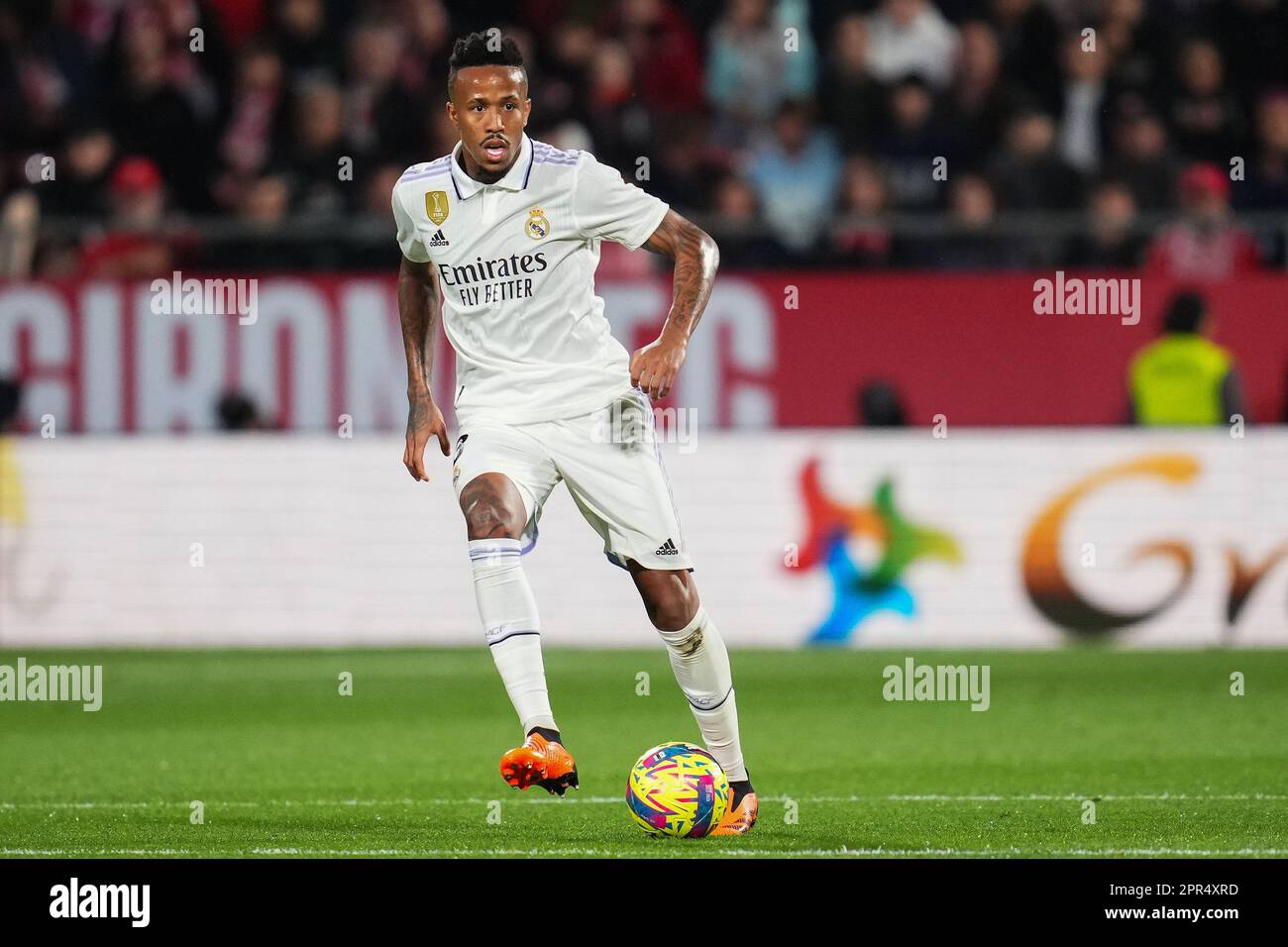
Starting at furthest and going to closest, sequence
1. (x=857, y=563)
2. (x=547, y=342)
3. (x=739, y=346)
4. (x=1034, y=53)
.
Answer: (x=1034, y=53)
(x=739, y=346)
(x=857, y=563)
(x=547, y=342)

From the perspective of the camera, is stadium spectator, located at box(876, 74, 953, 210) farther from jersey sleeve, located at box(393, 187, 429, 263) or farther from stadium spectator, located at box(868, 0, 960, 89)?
jersey sleeve, located at box(393, 187, 429, 263)

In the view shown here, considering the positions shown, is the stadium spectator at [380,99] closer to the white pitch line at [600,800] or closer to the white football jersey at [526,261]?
the white pitch line at [600,800]

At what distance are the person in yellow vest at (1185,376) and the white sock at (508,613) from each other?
7.40 meters

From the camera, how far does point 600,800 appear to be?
781 cm

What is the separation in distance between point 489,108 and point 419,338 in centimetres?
87

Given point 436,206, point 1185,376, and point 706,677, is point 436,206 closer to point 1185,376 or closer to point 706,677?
point 706,677

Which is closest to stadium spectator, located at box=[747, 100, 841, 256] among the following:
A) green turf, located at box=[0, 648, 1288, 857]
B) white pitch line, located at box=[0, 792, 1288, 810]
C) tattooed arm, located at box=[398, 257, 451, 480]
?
green turf, located at box=[0, 648, 1288, 857]

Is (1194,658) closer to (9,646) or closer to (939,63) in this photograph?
(939,63)

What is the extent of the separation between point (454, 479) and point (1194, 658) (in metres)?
6.75

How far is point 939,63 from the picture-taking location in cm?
1548

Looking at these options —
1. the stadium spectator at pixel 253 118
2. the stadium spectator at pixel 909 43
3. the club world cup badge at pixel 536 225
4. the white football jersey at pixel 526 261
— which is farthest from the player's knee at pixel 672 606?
the stadium spectator at pixel 909 43

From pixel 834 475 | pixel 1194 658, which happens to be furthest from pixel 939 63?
pixel 1194 658

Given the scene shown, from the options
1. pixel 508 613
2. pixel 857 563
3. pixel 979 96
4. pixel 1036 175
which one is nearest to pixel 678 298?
pixel 508 613

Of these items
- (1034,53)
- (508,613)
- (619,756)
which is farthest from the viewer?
(1034,53)
